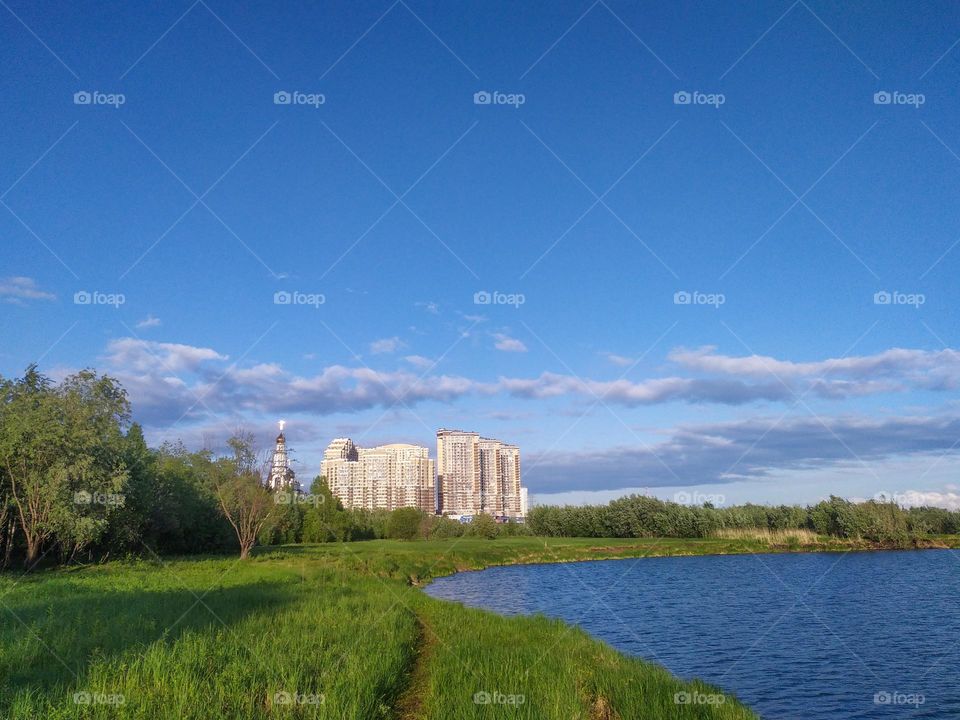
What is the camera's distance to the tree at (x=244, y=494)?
190 ft

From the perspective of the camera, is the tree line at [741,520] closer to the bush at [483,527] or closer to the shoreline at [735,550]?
the shoreline at [735,550]

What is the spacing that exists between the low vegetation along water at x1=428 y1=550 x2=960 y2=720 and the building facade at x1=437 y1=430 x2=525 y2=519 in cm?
7099

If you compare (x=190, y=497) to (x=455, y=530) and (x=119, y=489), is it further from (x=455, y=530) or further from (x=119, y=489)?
(x=455, y=530)

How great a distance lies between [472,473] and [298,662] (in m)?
122

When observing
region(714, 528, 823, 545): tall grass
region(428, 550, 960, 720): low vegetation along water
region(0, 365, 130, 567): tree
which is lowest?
region(714, 528, 823, 545): tall grass

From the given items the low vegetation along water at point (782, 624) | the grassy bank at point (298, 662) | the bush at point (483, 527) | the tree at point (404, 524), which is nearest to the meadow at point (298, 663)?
the grassy bank at point (298, 662)

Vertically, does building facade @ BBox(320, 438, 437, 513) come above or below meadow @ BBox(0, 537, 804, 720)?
above

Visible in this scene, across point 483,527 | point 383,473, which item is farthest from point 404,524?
point 383,473

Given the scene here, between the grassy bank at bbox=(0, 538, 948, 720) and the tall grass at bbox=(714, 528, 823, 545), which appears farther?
the tall grass at bbox=(714, 528, 823, 545)

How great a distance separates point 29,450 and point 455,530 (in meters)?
85.6

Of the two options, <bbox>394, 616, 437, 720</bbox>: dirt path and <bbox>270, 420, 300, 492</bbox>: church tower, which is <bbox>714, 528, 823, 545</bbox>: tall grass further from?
<bbox>394, 616, 437, 720</bbox>: dirt path

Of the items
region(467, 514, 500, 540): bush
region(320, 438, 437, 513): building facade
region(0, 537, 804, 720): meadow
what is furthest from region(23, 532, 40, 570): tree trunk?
region(320, 438, 437, 513): building facade

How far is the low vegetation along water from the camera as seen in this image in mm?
18609

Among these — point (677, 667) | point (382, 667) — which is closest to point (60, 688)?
point (382, 667)
